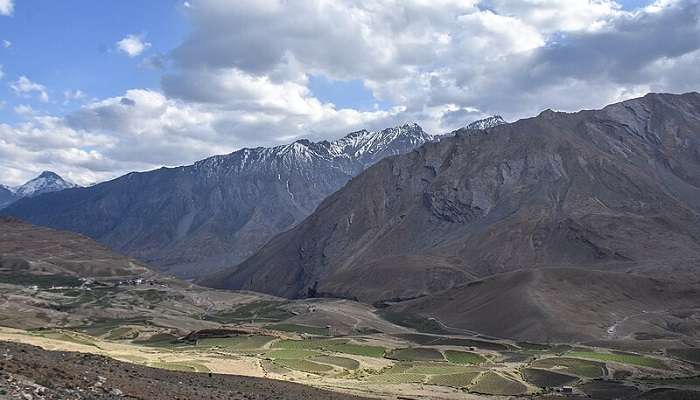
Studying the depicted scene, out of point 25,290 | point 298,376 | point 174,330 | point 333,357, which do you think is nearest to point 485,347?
point 333,357

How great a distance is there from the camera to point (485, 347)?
128 metres

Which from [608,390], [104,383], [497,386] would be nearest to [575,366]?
[608,390]

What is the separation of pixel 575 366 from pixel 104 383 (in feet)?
237

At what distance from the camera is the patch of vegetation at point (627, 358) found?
3853 inches

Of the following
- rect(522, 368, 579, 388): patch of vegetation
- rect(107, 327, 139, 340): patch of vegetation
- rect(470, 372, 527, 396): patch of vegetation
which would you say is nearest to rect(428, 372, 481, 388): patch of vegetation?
rect(470, 372, 527, 396): patch of vegetation

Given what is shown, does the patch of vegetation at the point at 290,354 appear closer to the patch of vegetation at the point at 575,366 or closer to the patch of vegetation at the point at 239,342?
the patch of vegetation at the point at 239,342

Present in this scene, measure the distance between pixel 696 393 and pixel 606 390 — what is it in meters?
10.8

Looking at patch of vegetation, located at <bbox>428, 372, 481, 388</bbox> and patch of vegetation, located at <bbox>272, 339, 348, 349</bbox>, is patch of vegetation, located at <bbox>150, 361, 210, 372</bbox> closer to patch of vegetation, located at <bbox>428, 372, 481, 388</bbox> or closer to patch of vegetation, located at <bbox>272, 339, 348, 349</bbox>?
patch of vegetation, located at <bbox>428, 372, 481, 388</bbox>

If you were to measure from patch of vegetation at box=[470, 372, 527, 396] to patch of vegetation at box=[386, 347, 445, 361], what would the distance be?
69.7ft

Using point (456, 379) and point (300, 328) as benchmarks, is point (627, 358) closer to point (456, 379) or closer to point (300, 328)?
point (456, 379)

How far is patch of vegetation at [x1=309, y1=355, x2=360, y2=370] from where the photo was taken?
267ft

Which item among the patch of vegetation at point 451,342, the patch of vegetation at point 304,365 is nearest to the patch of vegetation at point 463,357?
the patch of vegetation at point 451,342

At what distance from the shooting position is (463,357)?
104m

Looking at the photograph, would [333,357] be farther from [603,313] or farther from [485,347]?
[603,313]
